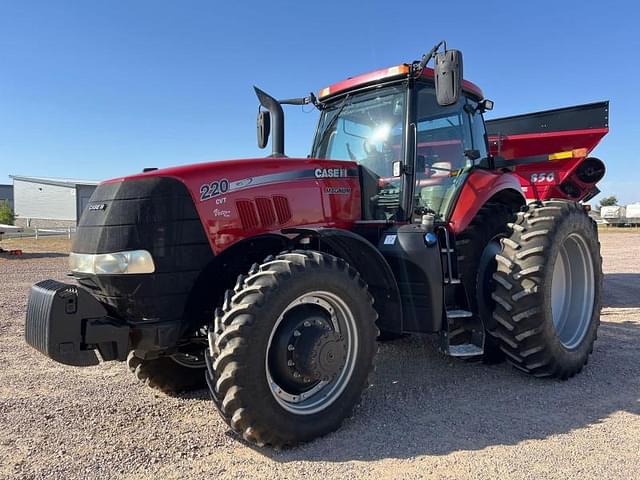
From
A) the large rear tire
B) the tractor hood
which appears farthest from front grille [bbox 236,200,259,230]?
the large rear tire

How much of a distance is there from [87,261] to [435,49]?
9.62ft

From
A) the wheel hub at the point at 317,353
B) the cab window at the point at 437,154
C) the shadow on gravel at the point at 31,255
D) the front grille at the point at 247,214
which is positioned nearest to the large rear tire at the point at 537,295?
the cab window at the point at 437,154

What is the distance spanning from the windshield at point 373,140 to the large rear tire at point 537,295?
1096 millimetres

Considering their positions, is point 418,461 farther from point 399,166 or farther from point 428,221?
point 399,166

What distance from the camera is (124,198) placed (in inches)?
127

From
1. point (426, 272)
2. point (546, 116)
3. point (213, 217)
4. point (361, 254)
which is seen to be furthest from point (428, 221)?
point (546, 116)

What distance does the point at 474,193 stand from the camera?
15.2ft

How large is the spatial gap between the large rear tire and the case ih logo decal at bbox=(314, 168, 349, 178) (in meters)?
1.52

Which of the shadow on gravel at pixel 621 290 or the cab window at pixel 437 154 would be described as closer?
the cab window at pixel 437 154

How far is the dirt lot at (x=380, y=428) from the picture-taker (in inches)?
114

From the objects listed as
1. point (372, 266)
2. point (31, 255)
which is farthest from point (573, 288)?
point (31, 255)

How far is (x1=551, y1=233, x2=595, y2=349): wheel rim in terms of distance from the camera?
4.98 metres

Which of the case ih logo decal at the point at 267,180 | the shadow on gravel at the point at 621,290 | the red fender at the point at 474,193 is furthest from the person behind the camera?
the shadow on gravel at the point at 621,290

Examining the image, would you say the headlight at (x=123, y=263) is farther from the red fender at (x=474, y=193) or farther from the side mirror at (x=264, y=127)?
the red fender at (x=474, y=193)
